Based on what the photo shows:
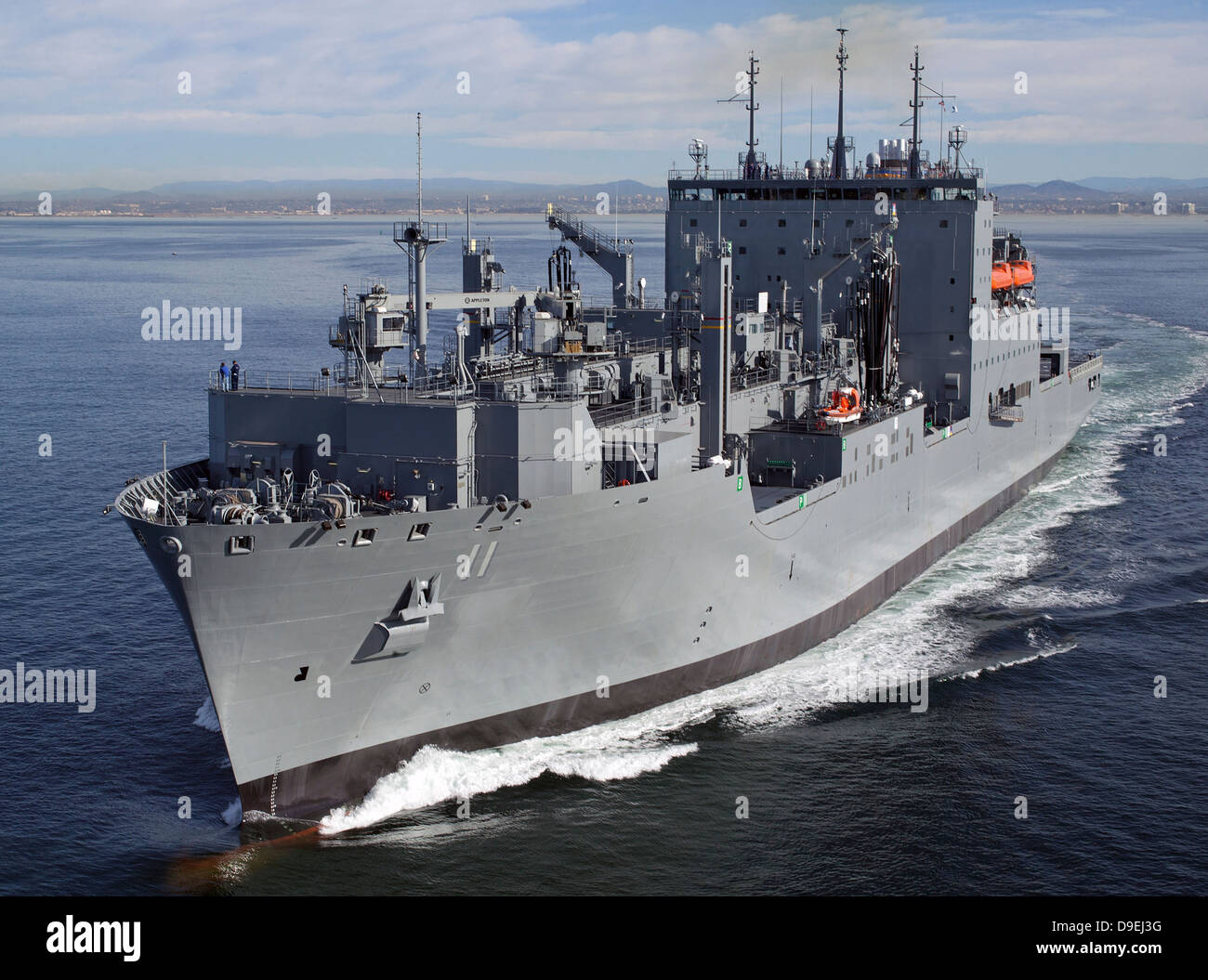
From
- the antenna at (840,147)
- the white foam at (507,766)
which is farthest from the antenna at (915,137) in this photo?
the white foam at (507,766)

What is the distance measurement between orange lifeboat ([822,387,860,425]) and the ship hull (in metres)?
2.02

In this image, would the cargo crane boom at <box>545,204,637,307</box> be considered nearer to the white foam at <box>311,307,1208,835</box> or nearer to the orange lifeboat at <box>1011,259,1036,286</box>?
the white foam at <box>311,307,1208,835</box>

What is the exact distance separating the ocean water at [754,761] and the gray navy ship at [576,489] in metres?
0.97

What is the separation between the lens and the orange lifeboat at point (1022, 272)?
3862 cm

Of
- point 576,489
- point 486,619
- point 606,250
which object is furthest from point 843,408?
point 486,619

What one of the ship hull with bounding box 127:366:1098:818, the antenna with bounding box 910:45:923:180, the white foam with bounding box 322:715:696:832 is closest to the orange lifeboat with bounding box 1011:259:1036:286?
the antenna with bounding box 910:45:923:180

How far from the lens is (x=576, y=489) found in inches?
774

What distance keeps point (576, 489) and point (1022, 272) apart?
2464 centimetres

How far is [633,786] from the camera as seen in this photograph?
19484 millimetres

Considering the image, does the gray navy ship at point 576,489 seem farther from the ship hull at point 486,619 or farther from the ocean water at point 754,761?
the ocean water at point 754,761

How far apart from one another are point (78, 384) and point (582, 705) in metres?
36.6

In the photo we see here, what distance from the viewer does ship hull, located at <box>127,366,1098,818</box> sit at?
17016mm

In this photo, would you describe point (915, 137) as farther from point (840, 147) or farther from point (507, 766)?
point (507, 766)
